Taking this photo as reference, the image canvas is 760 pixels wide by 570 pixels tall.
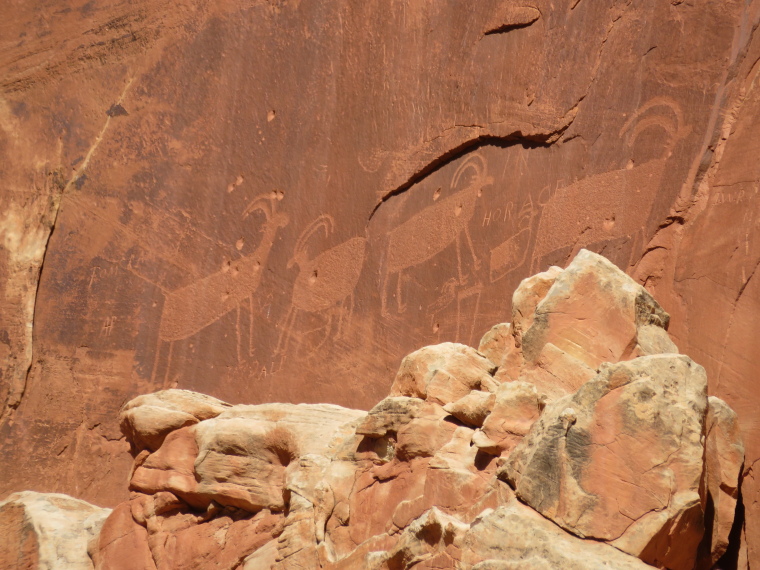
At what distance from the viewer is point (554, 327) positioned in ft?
11.6

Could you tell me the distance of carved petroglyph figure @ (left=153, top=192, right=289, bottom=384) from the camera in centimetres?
648

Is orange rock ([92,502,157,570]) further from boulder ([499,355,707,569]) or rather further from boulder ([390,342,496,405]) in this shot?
boulder ([499,355,707,569])

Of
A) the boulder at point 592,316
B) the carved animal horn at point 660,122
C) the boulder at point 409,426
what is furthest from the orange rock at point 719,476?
the carved animal horn at point 660,122

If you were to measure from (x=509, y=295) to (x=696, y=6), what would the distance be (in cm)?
186

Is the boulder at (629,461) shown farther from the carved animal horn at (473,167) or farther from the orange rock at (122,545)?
the carved animal horn at (473,167)

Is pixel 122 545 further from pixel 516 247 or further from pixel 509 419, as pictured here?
pixel 516 247

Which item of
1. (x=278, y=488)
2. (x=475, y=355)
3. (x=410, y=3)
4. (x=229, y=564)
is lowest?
(x=229, y=564)

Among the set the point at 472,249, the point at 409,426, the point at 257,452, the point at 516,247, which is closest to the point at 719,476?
the point at 409,426

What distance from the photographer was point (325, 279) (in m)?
6.29

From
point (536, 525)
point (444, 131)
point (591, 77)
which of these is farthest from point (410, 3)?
point (536, 525)

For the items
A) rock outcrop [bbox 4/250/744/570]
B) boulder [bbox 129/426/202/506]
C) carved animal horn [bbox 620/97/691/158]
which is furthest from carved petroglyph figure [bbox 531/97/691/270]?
boulder [bbox 129/426/202/506]

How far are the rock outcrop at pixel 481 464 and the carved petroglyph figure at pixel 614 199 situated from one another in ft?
4.20

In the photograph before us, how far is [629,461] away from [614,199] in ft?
8.19

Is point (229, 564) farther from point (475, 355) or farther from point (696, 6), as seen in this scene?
point (696, 6)
